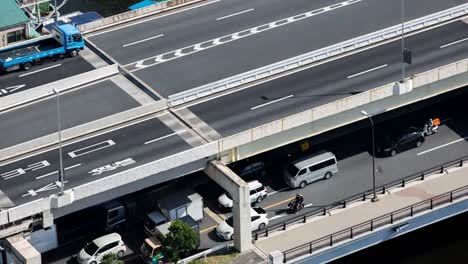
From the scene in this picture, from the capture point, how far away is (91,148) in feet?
308

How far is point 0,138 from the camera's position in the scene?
9512 centimetres

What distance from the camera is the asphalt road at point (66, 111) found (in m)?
95.9

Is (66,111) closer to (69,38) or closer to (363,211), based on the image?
(69,38)

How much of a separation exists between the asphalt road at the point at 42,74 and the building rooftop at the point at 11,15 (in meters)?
8.55

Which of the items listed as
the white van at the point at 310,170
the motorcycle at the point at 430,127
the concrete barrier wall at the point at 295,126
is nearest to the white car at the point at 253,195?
the white van at the point at 310,170

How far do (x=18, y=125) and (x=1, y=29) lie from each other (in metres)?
17.3

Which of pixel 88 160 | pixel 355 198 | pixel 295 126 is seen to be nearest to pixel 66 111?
pixel 88 160

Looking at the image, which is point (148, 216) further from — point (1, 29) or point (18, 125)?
point (1, 29)

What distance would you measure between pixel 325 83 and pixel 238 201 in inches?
554

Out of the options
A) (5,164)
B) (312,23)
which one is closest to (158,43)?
(312,23)

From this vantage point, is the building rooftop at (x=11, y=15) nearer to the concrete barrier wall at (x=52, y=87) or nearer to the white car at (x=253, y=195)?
the concrete barrier wall at (x=52, y=87)

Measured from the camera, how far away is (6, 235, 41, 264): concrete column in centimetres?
8569

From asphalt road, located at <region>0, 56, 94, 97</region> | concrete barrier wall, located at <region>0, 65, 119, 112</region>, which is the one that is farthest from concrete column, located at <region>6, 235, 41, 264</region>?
asphalt road, located at <region>0, 56, 94, 97</region>

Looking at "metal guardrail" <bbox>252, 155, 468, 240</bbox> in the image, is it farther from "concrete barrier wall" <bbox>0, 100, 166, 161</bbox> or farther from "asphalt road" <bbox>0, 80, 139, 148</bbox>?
"asphalt road" <bbox>0, 80, 139, 148</bbox>
